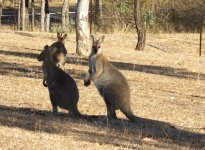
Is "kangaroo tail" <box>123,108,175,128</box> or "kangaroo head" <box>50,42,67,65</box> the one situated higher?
"kangaroo head" <box>50,42,67,65</box>

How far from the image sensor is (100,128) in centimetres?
928

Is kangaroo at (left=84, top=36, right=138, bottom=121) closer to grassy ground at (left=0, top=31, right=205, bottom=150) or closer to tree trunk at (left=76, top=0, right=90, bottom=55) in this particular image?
grassy ground at (left=0, top=31, right=205, bottom=150)

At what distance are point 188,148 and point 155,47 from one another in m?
20.2

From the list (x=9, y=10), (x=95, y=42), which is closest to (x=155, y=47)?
(x=95, y=42)

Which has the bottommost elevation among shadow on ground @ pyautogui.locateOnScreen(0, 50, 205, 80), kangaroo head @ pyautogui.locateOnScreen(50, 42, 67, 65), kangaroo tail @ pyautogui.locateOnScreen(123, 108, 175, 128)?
shadow on ground @ pyautogui.locateOnScreen(0, 50, 205, 80)

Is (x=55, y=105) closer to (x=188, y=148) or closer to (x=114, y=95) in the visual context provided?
(x=114, y=95)

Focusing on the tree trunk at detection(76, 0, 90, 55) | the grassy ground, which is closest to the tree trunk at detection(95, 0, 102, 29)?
the grassy ground

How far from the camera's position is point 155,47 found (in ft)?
93.6

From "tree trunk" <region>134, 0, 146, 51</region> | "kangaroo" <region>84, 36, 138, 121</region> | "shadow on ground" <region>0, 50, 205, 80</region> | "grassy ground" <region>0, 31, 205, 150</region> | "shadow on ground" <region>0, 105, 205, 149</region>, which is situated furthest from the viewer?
"tree trunk" <region>134, 0, 146, 51</region>

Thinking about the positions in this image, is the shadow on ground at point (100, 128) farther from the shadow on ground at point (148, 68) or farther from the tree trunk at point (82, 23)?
the tree trunk at point (82, 23)

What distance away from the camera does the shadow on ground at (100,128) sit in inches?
344

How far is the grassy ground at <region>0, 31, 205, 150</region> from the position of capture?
27.6 ft

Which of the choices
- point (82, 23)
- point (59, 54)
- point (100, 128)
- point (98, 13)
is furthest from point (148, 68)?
point (98, 13)

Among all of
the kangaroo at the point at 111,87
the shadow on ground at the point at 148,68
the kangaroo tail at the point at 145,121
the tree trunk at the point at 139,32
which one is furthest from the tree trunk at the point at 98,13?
the kangaroo tail at the point at 145,121
